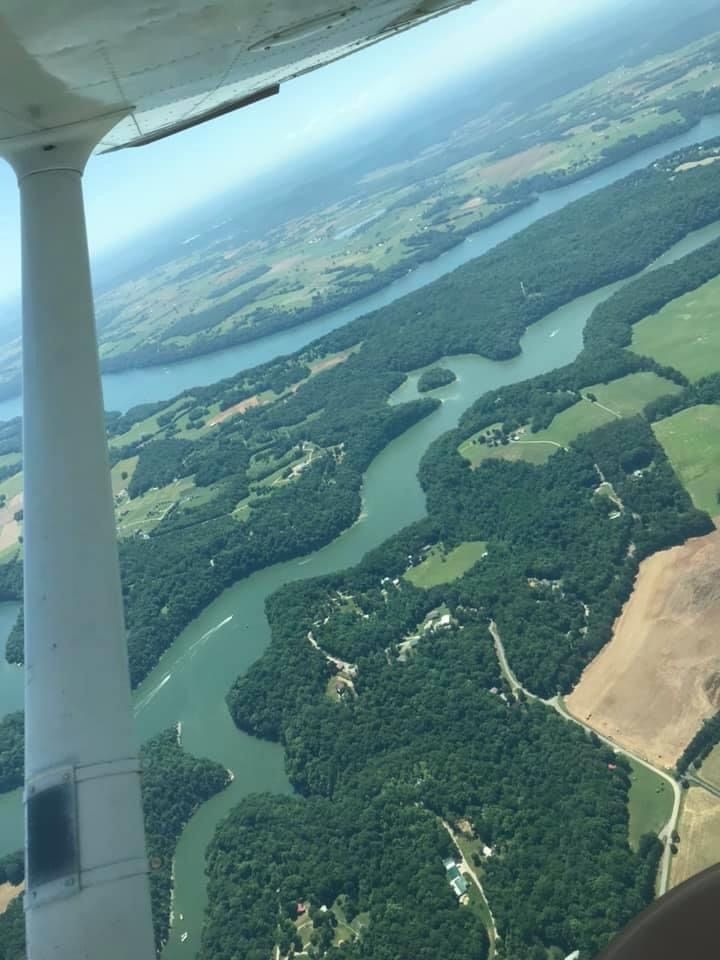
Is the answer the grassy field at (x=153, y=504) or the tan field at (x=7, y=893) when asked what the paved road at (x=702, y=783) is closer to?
the tan field at (x=7, y=893)

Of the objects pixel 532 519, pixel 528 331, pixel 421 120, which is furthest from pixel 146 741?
pixel 421 120

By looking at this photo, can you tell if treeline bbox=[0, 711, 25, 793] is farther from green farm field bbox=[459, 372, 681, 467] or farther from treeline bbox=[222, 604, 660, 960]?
green farm field bbox=[459, 372, 681, 467]

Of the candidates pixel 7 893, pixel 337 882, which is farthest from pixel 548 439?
pixel 7 893

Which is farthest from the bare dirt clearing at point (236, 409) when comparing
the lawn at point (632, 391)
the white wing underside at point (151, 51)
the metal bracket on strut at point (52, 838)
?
the metal bracket on strut at point (52, 838)

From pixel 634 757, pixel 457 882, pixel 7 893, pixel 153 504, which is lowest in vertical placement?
pixel 634 757

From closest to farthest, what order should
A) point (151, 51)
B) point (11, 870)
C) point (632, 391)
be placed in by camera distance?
point (151, 51) < point (11, 870) < point (632, 391)

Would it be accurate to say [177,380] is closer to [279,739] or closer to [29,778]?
A: [279,739]

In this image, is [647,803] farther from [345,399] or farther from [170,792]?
[345,399]
